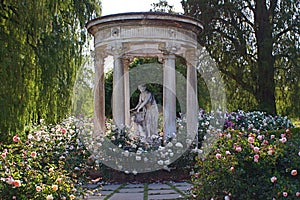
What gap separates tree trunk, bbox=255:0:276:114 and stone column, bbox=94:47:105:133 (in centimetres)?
774

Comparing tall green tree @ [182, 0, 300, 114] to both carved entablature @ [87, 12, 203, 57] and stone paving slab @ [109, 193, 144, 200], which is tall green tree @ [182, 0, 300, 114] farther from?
stone paving slab @ [109, 193, 144, 200]

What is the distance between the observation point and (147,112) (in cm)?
975

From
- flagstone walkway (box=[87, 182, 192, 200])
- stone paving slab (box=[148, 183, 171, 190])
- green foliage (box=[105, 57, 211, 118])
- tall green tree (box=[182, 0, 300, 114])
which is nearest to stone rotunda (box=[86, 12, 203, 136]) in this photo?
stone paving slab (box=[148, 183, 171, 190])

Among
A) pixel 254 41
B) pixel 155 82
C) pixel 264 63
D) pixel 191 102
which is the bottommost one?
pixel 191 102

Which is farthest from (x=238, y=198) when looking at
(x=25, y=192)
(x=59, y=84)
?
(x=59, y=84)

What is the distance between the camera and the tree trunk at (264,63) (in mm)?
15703

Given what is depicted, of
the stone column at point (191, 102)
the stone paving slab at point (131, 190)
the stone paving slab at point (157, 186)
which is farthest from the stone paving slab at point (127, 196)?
the stone column at point (191, 102)

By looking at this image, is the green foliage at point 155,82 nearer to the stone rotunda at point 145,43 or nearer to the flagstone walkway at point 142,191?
the stone rotunda at point 145,43

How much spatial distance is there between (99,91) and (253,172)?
5.33 meters

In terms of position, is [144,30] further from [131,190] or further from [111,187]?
[131,190]

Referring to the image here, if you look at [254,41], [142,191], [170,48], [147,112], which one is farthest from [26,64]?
[254,41]

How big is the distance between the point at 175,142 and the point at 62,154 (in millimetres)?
2404

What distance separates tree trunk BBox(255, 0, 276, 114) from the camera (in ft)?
51.5

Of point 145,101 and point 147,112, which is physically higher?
point 145,101
